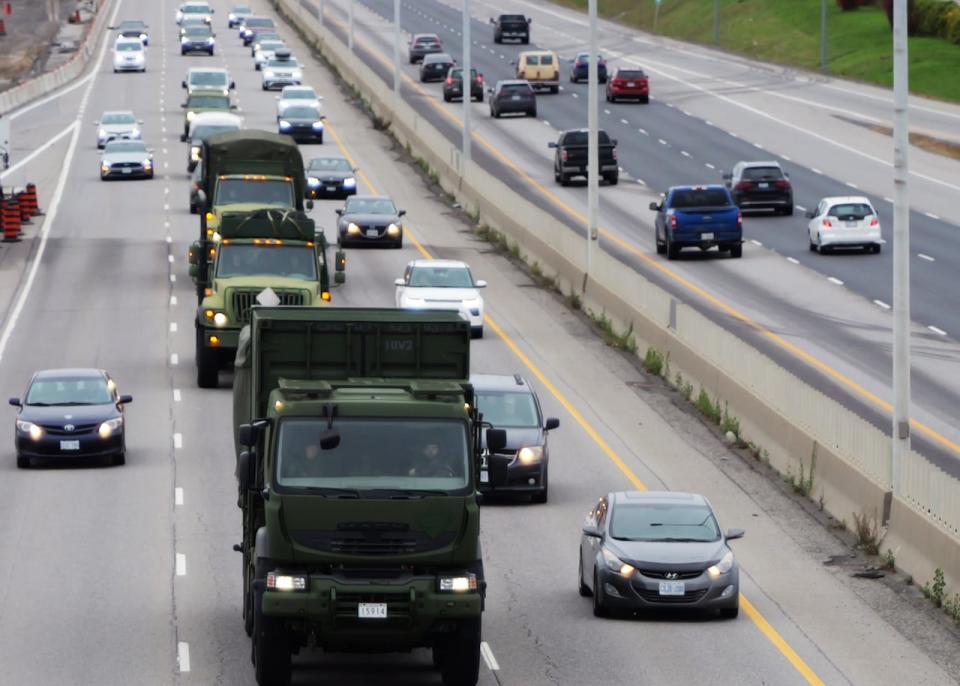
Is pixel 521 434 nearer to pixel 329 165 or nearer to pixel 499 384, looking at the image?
pixel 499 384

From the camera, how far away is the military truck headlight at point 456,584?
19266mm

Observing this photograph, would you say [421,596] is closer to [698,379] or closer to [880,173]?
[698,379]

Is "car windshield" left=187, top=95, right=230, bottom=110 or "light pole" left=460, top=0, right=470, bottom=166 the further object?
"car windshield" left=187, top=95, right=230, bottom=110

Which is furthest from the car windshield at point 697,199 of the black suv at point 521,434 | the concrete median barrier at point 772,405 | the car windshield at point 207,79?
the car windshield at point 207,79

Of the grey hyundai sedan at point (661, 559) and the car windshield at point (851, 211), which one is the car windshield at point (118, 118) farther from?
the grey hyundai sedan at point (661, 559)

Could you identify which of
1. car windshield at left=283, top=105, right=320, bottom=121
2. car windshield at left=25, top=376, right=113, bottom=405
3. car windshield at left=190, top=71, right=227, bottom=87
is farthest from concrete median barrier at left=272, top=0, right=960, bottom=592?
car windshield at left=190, top=71, right=227, bottom=87

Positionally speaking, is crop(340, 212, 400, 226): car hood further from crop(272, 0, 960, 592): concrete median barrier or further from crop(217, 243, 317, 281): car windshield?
crop(217, 243, 317, 281): car windshield

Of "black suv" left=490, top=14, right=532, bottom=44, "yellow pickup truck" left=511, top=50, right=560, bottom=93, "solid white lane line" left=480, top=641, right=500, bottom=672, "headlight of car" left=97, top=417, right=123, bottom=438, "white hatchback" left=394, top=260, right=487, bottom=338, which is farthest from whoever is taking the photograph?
"black suv" left=490, top=14, right=532, bottom=44

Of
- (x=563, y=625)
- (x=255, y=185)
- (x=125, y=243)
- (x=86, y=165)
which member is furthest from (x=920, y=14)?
(x=563, y=625)

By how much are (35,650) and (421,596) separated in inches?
203

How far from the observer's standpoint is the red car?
95.8 metres

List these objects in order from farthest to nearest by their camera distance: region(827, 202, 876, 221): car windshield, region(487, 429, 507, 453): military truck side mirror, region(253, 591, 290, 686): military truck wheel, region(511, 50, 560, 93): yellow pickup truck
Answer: region(511, 50, 560, 93): yellow pickup truck → region(827, 202, 876, 221): car windshield → region(487, 429, 507, 453): military truck side mirror → region(253, 591, 290, 686): military truck wheel

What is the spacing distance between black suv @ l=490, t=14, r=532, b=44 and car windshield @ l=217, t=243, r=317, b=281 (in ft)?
285

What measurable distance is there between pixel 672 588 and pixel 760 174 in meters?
42.8
